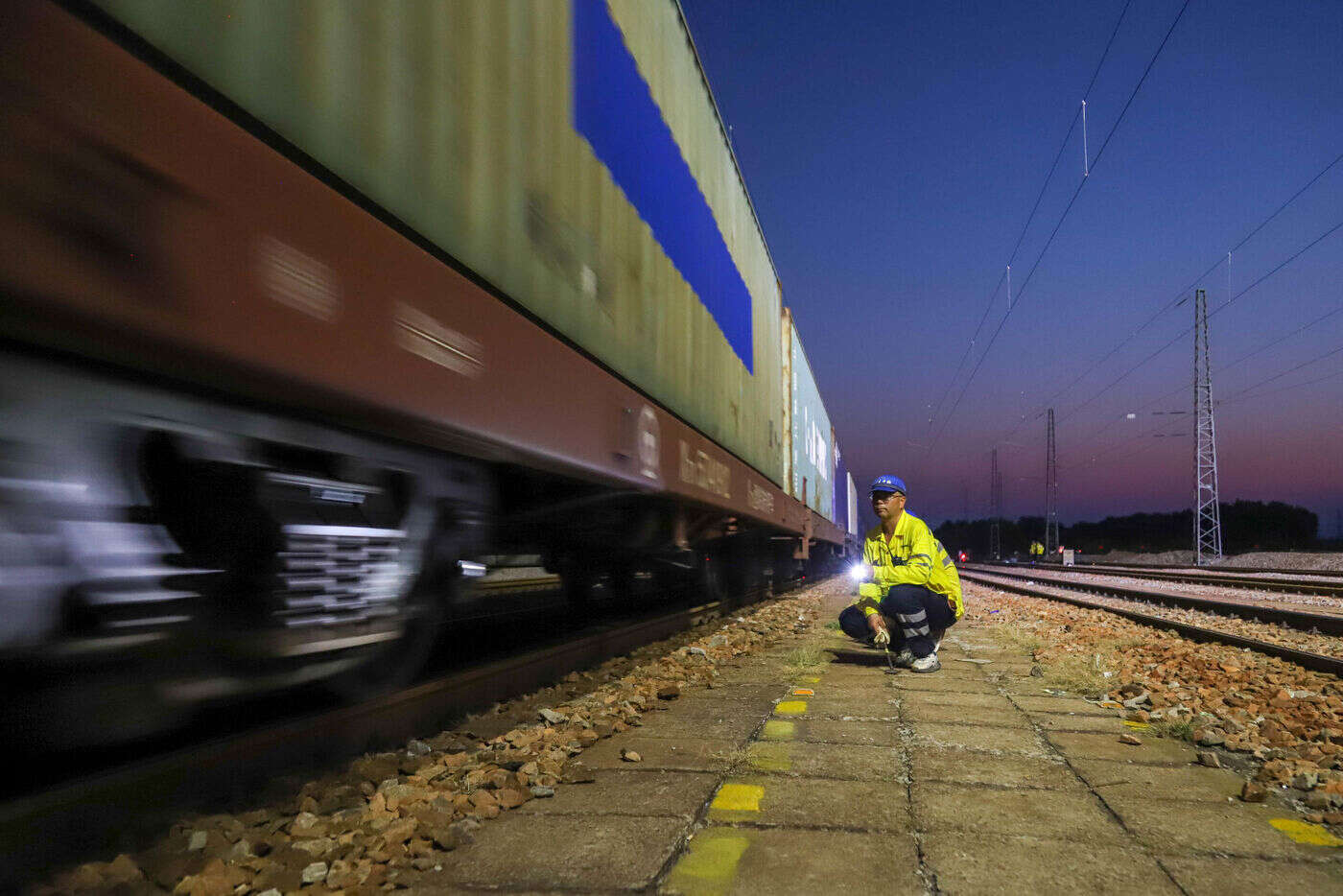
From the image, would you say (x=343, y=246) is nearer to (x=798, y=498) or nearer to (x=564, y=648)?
(x=564, y=648)

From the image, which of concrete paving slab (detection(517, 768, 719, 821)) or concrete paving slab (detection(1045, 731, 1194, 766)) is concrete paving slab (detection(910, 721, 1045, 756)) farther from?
concrete paving slab (detection(517, 768, 719, 821))

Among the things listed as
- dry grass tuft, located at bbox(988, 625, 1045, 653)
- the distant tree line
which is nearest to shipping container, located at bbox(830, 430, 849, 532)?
dry grass tuft, located at bbox(988, 625, 1045, 653)

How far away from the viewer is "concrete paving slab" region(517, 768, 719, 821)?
258 cm

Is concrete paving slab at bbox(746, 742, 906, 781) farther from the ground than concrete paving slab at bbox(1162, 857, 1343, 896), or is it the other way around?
concrete paving slab at bbox(1162, 857, 1343, 896)

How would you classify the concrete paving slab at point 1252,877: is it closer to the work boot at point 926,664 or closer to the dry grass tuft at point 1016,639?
the work boot at point 926,664

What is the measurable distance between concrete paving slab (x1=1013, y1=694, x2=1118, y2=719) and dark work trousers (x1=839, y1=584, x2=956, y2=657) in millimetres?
842

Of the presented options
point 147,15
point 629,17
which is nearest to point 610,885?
point 147,15

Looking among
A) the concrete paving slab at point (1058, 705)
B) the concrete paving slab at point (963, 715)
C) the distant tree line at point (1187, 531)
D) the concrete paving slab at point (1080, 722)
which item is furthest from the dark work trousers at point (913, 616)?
the distant tree line at point (1187, 531)

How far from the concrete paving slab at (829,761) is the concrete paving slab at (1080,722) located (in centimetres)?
101

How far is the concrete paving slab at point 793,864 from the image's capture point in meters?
2.00

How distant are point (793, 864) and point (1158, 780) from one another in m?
1.61

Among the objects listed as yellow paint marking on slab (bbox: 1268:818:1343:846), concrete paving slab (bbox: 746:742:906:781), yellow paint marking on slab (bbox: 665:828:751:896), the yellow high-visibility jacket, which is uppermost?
the yellow high-visibility jacket

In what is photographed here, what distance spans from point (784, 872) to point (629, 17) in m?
4.52

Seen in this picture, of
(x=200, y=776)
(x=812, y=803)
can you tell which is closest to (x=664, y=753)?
(x=812, y=803)
